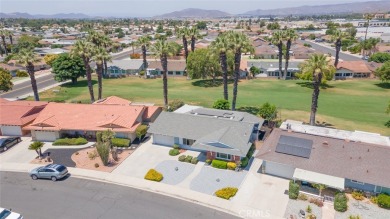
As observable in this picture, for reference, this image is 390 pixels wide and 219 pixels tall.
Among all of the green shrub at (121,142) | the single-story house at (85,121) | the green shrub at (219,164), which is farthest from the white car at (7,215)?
the green shrub at (219,164)

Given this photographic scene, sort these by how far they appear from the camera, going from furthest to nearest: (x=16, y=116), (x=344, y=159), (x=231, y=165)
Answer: (x=16, y=116) < (x=231, y=165) < (x=344, y=159)

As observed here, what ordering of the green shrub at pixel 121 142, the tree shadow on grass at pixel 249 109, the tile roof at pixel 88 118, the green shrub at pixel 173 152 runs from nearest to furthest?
the green shrub at pixel 173 152 < the green shrub at pixel 121 142 < the tile roof at pixel 88 118 < the tree shadow on grass at pixel 249 109

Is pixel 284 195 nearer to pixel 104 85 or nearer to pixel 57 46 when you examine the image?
pixel 104 85

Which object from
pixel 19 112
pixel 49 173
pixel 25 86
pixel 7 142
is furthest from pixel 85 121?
pixel 25 86

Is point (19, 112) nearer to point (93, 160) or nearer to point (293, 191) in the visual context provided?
point (93, 160)

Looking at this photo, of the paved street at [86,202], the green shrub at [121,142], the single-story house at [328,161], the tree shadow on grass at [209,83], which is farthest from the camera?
the tree shadow on grass at [209,83]

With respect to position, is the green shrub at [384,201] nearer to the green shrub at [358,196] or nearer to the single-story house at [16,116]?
the green shrub at [358,196]
